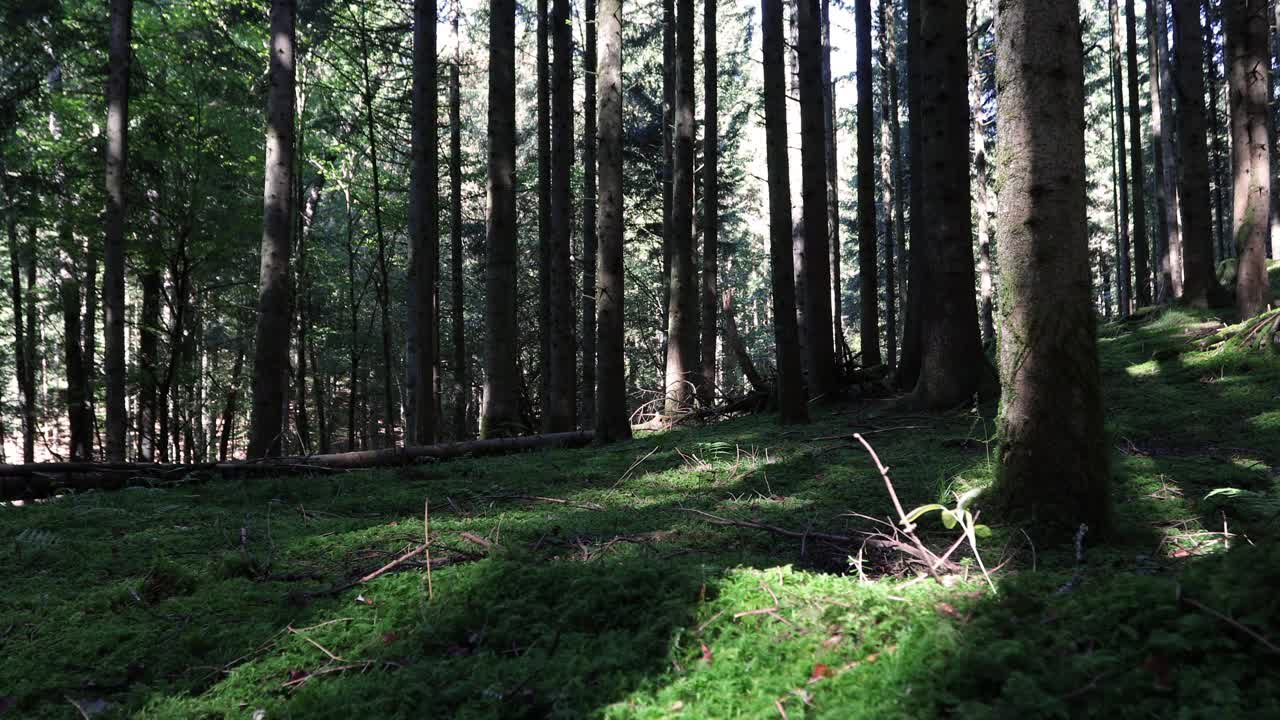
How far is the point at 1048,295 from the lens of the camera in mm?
A: 3119

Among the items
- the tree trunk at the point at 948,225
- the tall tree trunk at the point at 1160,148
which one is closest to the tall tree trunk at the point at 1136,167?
the tall tree trunk at the point at 1160,148

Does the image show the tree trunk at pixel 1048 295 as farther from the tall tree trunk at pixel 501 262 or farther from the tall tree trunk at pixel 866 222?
the tall tree trunk at pixel 866 222

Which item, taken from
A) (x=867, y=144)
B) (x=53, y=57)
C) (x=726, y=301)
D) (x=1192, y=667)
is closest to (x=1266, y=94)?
(x=726, y=301)

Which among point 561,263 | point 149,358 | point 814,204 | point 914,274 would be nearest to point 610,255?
point 814,204

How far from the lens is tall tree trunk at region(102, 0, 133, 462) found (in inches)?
412

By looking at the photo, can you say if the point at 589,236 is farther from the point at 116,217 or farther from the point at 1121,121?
the point at 1121,121

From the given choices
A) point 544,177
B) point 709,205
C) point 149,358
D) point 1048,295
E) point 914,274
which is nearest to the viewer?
point 1048,295

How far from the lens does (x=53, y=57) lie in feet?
51.3

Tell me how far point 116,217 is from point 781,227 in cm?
997

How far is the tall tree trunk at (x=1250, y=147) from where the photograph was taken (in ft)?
27.0

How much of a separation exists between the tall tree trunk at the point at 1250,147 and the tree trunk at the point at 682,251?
24.2ft

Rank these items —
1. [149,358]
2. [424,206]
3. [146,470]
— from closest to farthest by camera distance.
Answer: [146,470]
[424,206]
[149,358]

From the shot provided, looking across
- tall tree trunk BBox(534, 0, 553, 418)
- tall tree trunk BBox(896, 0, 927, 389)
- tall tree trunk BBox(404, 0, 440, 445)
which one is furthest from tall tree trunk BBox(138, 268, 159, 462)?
tall tree trunk BBox(896, 0, 927, 389)

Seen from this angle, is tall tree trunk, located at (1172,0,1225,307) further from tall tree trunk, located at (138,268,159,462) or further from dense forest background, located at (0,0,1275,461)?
tall tree trunk, located at (138,268,159,462)
